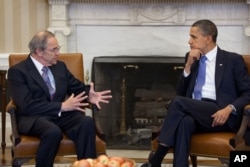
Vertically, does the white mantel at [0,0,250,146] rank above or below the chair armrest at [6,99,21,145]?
above

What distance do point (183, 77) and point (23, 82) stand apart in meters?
1.10

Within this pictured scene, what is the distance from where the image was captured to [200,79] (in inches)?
142

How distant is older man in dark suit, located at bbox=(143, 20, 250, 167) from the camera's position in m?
3.31

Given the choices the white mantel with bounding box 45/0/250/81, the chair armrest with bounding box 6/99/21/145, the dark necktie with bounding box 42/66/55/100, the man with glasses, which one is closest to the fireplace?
the white mantel with bounding box 45/0/250/81

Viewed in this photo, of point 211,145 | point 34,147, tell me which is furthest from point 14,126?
point 211,145

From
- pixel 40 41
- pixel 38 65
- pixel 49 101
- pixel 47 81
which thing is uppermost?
pixel 40 41

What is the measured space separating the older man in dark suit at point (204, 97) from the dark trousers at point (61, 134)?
45 centimetres

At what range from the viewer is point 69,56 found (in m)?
3.84

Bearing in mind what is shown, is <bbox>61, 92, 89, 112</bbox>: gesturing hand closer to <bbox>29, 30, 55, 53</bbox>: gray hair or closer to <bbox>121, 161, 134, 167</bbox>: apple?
<bbox>29, 30, 55, 53</bbox>: gray hair

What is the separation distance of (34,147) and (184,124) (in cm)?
96

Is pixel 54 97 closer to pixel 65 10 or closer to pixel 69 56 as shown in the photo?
pixel 69 56

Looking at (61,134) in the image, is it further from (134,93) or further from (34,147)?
(134,93)

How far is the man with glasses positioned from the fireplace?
1.31 m

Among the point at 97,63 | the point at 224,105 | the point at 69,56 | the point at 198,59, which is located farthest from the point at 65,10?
the point at 224,105
